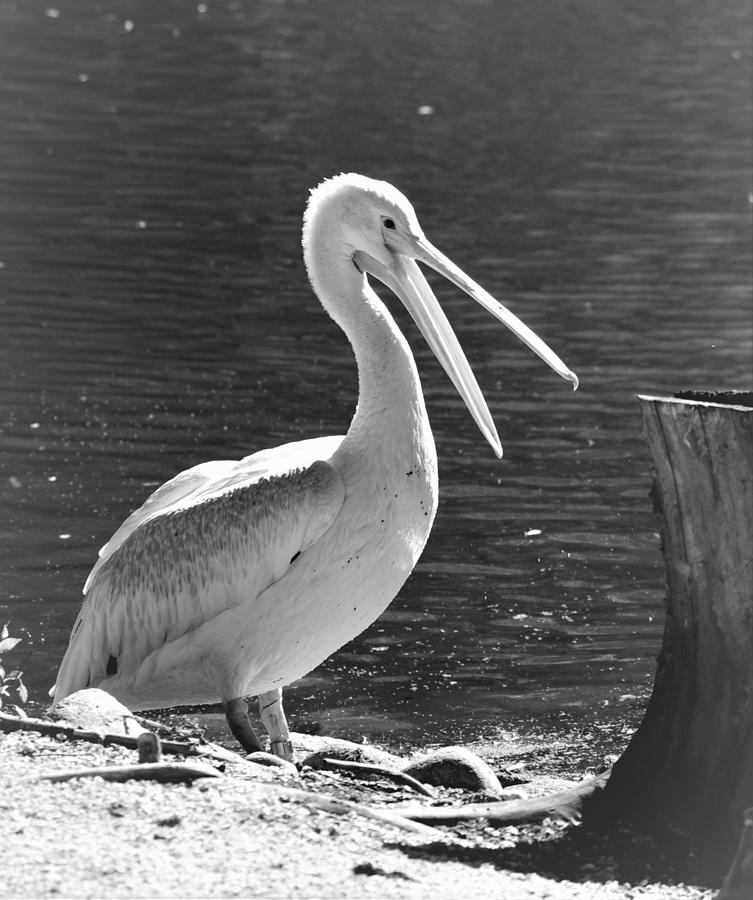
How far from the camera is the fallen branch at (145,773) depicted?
3.91 meters

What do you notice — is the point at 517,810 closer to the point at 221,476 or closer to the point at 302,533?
the point at 302,533

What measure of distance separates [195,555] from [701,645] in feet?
6.14

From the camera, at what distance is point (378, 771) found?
4660 millimetres

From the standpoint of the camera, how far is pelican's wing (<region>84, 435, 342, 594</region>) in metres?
5.25

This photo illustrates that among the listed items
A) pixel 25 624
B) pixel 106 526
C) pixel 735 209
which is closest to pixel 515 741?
pixel 25 624

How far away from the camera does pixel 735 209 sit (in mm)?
16516

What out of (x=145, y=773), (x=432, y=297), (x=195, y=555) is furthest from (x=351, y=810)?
(x=432, y=297)

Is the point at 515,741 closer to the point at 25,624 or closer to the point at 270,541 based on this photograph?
the point at 270,541

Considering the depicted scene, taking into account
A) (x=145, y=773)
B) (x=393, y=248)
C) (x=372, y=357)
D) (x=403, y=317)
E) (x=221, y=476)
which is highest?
(x=403, y=317)

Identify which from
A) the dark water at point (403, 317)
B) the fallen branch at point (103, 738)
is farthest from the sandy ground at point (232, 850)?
the dark water at point (403, 317)

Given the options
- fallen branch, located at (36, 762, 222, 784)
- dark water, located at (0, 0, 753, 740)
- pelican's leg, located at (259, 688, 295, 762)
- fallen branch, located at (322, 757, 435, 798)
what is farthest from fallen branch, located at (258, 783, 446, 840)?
dark water, located at (0, 0, 753, 740)

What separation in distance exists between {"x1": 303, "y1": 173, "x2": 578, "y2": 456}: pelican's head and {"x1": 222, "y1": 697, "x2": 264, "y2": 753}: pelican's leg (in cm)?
115

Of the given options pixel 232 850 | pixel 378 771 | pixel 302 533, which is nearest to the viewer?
pixel 232 850

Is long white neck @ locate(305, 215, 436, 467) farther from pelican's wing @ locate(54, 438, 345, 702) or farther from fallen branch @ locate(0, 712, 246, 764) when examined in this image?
fallen branch @ locate(0, 712, 246, 764)
